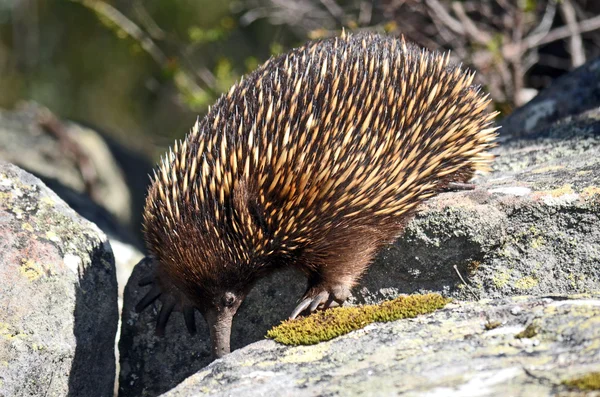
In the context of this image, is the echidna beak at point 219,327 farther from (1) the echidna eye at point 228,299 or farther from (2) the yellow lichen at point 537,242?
(2) the yellow lichen at point 537,242

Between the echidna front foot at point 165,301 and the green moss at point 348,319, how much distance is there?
2.38ft

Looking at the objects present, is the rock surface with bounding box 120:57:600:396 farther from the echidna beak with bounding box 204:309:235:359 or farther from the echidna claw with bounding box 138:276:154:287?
the echidna beak with bounding box 204:309:235:359

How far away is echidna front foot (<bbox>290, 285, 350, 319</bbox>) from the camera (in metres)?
3.41

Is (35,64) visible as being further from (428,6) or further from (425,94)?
(425,94)

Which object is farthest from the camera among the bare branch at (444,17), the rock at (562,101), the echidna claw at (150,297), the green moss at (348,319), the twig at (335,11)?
the twig at (335,11)

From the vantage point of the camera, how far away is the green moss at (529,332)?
Answer: 245 cm

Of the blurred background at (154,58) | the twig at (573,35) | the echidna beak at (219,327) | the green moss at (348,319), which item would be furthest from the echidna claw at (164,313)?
the twig at (573,35)

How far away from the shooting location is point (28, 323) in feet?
10.5

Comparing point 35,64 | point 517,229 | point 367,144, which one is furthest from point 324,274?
point 35,64

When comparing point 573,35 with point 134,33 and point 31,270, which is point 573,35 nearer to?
Answer: point 134,33

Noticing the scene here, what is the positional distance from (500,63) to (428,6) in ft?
2.47

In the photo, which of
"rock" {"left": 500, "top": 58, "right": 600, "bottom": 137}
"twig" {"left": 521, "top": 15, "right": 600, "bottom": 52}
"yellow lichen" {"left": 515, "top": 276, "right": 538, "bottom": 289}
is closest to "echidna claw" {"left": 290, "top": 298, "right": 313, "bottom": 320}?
"yellow lichen" {"left": 515, "top": 276, "right": 538, "bottom": 289}

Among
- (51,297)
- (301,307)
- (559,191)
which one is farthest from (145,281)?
(559,191)

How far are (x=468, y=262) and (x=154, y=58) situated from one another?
649 centimetres
